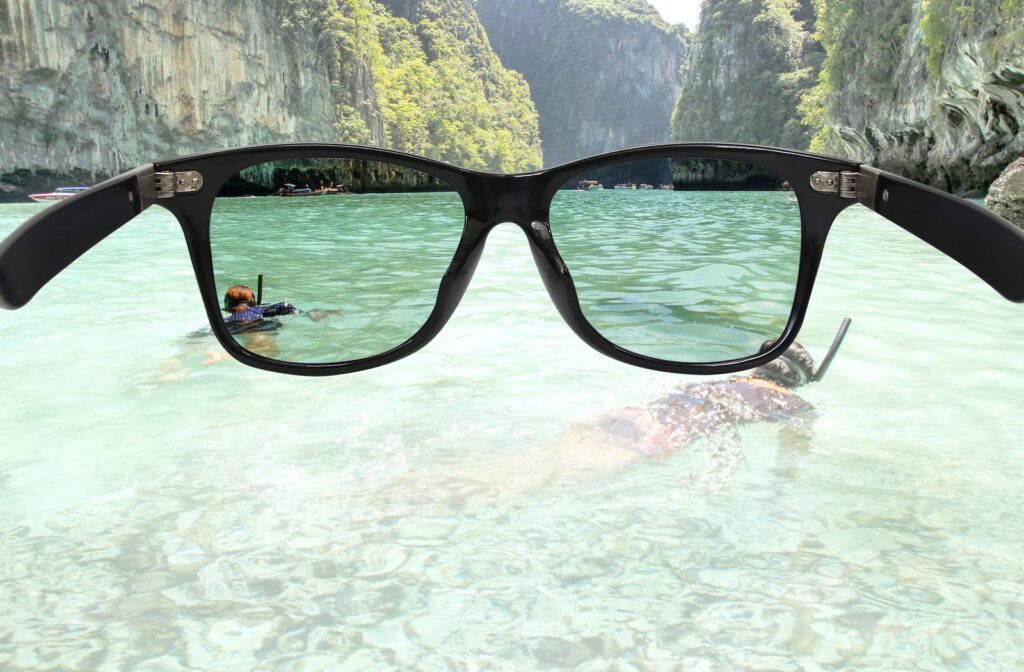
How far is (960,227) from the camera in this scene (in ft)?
3.52

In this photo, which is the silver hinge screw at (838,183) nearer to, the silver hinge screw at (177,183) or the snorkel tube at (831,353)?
the snorkel tube at (831,353)

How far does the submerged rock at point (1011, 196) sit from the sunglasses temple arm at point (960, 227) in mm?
7450

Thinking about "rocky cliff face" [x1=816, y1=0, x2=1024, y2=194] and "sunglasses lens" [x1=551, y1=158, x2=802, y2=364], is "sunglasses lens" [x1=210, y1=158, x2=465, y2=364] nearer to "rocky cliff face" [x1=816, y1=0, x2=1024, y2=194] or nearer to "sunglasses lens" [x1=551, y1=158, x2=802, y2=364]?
"sunglasses lens" [x1=551, y1=158, x2=802, y2=364]

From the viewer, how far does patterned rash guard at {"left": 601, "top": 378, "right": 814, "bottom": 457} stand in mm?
1953

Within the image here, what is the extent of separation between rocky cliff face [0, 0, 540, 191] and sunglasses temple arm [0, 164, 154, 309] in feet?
82.1

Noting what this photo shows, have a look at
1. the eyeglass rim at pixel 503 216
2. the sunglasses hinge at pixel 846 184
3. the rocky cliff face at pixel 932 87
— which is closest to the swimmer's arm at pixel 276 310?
the eyeglass rim at pixel 503 216

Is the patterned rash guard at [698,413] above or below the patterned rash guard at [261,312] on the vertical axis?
below

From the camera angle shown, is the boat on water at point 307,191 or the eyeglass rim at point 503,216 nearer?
the eyeglass rim at point 503,216

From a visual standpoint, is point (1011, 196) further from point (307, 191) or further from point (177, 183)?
point (177, 183)

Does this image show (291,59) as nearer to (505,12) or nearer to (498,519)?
(498,519)

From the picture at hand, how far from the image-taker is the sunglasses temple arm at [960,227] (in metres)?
1.01

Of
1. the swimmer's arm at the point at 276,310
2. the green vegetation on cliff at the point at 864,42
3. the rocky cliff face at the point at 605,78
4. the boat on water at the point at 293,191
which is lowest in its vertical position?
the swimmer's arm at the point at 276,310

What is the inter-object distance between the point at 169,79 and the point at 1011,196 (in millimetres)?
24880

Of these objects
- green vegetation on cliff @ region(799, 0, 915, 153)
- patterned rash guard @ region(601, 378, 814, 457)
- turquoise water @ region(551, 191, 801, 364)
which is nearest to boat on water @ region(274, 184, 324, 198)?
turquoise water @ region(551, 191, 801, 364)
